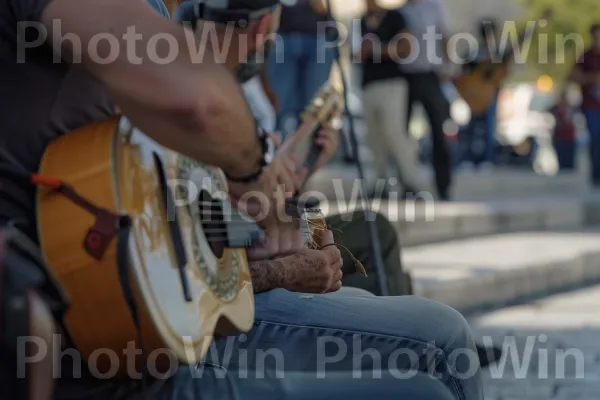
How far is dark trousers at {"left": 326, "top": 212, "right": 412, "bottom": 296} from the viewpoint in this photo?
2.50 meters

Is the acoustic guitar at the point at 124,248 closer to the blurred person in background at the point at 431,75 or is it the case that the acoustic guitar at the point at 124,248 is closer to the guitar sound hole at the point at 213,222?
the guitar sound hole at the point at 213,222

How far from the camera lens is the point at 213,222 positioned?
166cm

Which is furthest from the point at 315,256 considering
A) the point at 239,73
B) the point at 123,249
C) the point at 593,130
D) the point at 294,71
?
the point at 593,130

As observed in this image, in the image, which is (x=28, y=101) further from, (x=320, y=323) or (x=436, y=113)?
(x=436, y=113)

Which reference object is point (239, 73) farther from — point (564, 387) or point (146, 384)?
point (564, 387)

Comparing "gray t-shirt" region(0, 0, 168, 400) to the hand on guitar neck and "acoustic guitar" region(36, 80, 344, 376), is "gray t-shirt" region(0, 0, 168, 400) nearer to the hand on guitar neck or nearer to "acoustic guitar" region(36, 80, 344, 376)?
"acoustic guitar" region(36, 80, 344, 376)

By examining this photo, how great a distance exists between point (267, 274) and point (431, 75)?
6424 mm

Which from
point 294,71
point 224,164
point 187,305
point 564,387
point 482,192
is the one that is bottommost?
point 482,192

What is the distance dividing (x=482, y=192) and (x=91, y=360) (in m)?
9.28

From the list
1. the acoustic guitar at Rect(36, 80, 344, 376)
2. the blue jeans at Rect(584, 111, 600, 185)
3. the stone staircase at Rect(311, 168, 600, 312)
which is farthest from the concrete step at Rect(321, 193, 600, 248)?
the acoustic guitar at Rect(36, 80, 344, 376)

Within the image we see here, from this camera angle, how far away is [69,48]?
4.45ft

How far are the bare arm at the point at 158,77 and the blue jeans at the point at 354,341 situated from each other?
43 cm

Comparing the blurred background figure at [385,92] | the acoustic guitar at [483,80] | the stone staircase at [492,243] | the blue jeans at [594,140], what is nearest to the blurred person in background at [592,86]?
the blue jeans at [594,140]

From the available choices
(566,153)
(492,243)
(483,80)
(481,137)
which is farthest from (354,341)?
(566,153)
